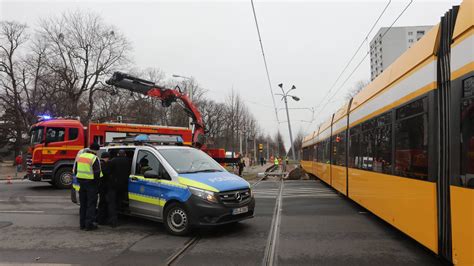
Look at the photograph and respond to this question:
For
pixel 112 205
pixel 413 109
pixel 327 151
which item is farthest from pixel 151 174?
pixel 327 151

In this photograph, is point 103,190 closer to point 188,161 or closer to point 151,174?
point 151,174

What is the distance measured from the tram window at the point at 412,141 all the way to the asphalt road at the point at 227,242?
4.55ft

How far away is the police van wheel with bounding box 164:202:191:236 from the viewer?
7734 mm

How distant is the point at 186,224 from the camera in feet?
25.3

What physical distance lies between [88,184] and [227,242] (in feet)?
11.1

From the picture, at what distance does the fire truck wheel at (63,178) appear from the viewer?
717 inches

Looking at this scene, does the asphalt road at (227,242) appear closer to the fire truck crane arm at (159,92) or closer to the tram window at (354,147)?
the tram window at (354,147)

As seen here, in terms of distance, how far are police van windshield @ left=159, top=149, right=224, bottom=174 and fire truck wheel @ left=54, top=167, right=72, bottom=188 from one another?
11402mm

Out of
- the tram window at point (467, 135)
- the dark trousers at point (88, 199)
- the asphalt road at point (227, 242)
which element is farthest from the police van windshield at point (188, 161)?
the tram window at point (467, 135)

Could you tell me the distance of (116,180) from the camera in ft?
28.6

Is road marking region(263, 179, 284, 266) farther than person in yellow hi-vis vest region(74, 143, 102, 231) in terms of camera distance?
No

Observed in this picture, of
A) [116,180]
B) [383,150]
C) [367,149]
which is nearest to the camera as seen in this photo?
[383,150]

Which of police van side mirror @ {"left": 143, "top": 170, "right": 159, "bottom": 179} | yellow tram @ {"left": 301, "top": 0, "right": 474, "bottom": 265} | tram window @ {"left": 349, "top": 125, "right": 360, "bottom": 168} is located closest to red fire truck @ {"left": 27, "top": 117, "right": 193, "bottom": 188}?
police van side mirror @ {"left": 143, "top": 170, "right": 159, "bottom": 179}

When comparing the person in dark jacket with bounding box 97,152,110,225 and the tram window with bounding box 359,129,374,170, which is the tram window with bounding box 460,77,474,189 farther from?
the person in dark jacket with bounding box 97,152,110,225
